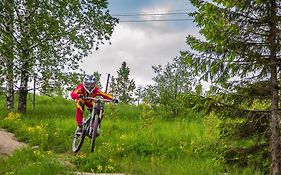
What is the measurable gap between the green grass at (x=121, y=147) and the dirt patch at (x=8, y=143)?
35 centimetres

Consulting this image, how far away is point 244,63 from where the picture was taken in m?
9.41

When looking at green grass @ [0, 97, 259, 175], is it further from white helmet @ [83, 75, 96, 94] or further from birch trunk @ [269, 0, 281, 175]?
white helmet @ [83, 75, 96, 94]

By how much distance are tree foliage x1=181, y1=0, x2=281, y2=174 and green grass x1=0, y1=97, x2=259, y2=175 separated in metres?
0.79

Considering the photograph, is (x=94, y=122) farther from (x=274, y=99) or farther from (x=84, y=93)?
(x=274, y=99)

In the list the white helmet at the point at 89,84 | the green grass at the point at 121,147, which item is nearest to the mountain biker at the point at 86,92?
the white helmet at the point at 89,84

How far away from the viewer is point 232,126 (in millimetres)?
9969

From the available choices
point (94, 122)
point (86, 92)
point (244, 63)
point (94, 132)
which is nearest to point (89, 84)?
point (86, 92)

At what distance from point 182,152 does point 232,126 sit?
3.80 meters

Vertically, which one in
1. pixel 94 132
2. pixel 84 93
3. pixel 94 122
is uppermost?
pixel 84 93

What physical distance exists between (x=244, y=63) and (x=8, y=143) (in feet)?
27.7

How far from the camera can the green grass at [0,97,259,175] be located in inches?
411

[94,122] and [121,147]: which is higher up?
[94,122]

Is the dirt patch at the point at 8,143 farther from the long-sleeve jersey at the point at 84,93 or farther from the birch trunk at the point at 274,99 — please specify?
the birch trunk at the point at 274,99

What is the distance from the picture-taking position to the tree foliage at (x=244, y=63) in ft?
30.0
